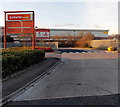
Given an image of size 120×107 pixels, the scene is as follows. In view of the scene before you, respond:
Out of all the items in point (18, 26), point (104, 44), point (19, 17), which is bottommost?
point (104, 44)

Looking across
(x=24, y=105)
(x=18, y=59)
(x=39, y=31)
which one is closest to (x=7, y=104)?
(x=24, y=105)

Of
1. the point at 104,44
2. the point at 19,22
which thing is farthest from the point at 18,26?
the point at 104,44

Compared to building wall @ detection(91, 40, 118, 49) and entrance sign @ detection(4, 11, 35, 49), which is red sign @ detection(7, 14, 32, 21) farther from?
building wall @ detection(91, 40, 118, 49)

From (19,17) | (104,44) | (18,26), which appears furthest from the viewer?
(104,44)

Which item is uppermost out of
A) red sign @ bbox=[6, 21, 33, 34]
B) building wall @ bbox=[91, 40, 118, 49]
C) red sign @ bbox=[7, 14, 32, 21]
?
red sign @ bbox=[7, 14, 32, 21]

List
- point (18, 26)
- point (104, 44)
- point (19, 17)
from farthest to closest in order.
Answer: point (104, 44), point (18, 26), point (19, 17)

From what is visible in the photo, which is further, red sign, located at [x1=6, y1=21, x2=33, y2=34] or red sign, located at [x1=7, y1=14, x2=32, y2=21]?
red sign, located at [x1=6, y1=21, x2=33, y2=34]

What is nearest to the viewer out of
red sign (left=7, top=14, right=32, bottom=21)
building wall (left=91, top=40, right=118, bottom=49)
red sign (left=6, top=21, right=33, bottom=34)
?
red sign (left=7, top=14, right=32, bottom=21)

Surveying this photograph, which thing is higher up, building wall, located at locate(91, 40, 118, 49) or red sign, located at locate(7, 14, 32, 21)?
red sign, located at locate(7, 14, 32, 21)

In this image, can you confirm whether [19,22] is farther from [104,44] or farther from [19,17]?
[104,44]

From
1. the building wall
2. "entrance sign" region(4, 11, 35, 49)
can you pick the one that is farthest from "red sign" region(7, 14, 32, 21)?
the building wall

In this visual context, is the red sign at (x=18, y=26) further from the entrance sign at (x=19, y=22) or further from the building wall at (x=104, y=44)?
the building wall at (x=104, y=44)

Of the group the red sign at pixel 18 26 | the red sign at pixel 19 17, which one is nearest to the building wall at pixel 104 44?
the red sign at pixel 18 26

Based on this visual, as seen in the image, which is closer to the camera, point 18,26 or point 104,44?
point 18,26
